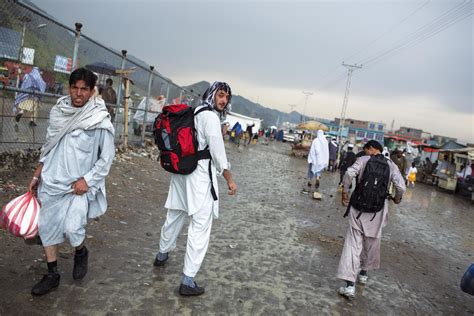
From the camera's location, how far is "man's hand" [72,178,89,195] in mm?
Answer: 2779

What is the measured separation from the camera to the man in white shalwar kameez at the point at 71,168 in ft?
9.11

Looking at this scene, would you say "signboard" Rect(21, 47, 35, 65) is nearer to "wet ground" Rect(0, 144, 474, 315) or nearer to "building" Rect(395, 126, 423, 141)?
"wet ground" Rect(0, 144, 474, 315)

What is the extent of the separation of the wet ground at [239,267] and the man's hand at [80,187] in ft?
2.71

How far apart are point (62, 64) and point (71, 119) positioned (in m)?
4.02

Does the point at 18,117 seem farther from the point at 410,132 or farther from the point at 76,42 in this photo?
Answer: the point at 410,132

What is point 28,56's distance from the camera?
542 centimetres

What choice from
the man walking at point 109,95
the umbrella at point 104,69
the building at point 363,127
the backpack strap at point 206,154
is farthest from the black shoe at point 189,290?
the building at point 363,127

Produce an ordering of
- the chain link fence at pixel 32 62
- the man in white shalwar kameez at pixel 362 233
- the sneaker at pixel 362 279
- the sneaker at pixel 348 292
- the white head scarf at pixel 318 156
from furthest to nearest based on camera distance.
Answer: the white head scarf at pixel 318 156 < the chain link fence at pixel 32 62 < the sneaker at pixel 362 279 < the man in white shalwar kameez at pixel 362 233 < the sneaker at pixel 348 292

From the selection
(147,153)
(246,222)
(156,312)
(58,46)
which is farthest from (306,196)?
(156,312)

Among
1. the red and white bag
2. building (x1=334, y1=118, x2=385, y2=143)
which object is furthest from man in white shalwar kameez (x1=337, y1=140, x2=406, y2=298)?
building (x1=334, y1=118, x2=385, y2=143)

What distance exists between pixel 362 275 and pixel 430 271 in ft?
5.35

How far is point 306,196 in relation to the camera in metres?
9.73

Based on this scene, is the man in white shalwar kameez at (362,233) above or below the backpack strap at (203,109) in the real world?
below

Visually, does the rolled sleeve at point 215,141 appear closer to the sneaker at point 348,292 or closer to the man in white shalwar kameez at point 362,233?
the man in white shalwar kameez at point 362,233
